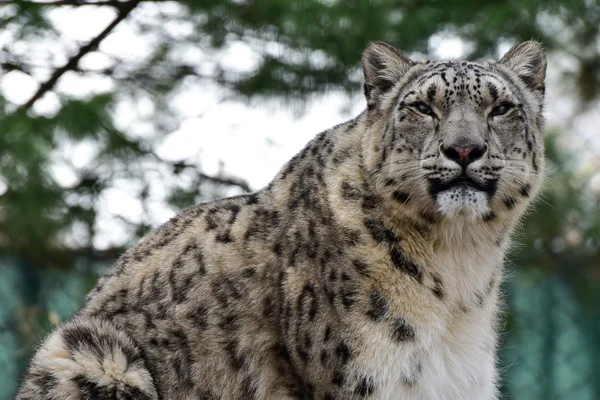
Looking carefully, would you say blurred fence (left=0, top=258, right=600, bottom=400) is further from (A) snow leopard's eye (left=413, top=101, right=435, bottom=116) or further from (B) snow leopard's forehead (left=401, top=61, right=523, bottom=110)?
(A) snow leopard's eye (left=413, top=101, right=435, bottom=116)

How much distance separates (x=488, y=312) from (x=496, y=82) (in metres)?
1.11

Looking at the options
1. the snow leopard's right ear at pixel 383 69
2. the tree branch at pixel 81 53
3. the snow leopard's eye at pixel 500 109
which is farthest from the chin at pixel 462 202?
the tree branch at pixel 81 53

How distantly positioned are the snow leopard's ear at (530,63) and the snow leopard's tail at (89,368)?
2.31 metres

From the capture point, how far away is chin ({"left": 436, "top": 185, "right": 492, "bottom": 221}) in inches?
160

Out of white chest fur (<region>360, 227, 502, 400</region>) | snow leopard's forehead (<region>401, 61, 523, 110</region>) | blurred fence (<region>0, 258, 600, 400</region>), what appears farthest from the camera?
blurred fence (<region>0, 258, 600, 400</region>)

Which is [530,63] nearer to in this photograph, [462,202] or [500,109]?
[500,109]

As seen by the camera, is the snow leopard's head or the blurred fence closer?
the snow leopard's head

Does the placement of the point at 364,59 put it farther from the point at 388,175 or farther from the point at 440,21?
the point at 440,21

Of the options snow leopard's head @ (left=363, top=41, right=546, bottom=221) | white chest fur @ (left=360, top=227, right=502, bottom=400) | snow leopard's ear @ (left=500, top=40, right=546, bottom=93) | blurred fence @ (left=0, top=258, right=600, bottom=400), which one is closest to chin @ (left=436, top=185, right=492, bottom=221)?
snow leopard's head @ (left=363, top=41, right=546, bottom=221)

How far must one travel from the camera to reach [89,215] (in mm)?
7270

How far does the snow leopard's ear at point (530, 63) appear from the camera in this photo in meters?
4.73

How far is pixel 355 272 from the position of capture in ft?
13.8

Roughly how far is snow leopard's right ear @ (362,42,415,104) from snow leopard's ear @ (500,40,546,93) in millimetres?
524

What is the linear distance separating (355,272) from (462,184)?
61cm
